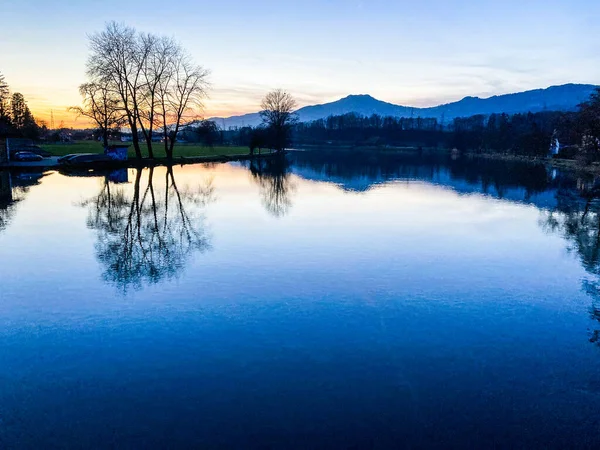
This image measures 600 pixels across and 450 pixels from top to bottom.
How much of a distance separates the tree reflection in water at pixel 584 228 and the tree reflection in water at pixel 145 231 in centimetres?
978

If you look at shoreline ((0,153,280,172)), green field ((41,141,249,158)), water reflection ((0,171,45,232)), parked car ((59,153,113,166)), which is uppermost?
green field ((41,141,249,158))

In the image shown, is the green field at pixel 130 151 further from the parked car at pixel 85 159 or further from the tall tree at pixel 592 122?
A: the tall tree at pixel 592 122

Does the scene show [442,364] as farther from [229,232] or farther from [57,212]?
[57,212]

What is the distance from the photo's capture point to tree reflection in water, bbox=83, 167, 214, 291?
35.7ft

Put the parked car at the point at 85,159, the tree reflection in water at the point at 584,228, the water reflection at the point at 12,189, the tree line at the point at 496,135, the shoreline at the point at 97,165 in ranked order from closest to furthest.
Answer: the tree reflection in water at the point at 584,228 < the water reflection at the point at 12,189 < the shoreline at the point at 97,165 < the parked car at the point at 85,159 < the tree line at the point at 496,135

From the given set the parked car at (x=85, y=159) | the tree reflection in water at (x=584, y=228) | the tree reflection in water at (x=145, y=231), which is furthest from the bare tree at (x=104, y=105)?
the tree reflection in water at (x=584, y=228)

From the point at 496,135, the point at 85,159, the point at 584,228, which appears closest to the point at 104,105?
the point at 85,159

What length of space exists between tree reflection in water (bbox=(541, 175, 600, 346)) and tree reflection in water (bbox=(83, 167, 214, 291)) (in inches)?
385

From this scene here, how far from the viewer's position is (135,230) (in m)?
15.1

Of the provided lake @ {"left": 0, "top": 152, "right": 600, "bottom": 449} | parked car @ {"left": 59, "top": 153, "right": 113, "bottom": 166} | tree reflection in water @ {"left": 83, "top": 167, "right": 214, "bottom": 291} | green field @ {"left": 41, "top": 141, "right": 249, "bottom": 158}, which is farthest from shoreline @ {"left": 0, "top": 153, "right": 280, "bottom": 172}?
lake @ {"left": 0, "top": 152, "right": 600, "bottom": 449}

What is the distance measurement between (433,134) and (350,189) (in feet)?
479

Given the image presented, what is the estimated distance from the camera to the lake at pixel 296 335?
17.0ft

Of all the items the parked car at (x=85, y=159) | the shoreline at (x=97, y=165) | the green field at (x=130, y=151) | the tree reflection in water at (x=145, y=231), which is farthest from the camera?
the green field at (x=130, y=151)

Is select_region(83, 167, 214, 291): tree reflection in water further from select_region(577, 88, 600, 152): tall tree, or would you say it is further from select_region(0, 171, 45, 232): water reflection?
select_region(577, 88, 600, 152): tall tree
